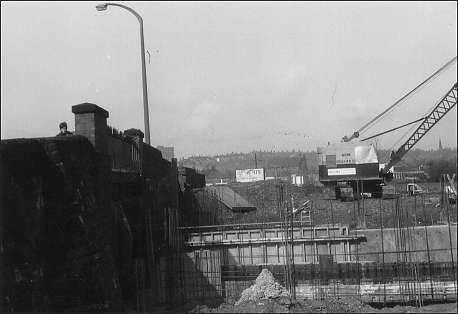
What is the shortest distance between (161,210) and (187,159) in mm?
125717

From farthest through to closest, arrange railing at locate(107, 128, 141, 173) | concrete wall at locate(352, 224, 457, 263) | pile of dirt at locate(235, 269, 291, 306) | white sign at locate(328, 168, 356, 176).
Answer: white sign at locate(328, 168, 356, 176) < concrete wall at locate(352, 224, 457, 263) < pile of dirt at locate(235, 269, 291, 306) < railing at locate(107, 128, 141, 173)

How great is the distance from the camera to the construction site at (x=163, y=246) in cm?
931

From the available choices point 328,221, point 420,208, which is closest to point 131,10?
point 328,221

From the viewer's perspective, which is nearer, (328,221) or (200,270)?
(200,270)

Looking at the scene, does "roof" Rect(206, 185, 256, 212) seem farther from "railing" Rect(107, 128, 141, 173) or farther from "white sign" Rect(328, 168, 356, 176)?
"railing" Rect(107, 128, 141, 173)

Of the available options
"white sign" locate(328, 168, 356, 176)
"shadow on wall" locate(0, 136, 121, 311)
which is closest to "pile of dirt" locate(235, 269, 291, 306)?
"shadow on wall" locate(0, 136, 121, 311)

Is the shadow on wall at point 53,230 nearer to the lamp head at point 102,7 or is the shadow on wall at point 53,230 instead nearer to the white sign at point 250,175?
the lamp head at point 102,7

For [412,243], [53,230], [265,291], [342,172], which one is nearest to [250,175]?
[342,172]

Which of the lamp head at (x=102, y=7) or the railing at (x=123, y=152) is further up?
the lamp head at (x=102, y=7)

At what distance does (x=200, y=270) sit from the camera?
1638 cm

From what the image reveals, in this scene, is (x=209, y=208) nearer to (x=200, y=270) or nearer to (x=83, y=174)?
(x=200, y=270)

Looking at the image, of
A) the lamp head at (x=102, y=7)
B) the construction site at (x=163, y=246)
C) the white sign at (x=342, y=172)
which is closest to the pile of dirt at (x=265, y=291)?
the construction site at (x=163, y=246)

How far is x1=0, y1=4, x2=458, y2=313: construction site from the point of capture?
931 cm

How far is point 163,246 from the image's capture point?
15.9 meters
